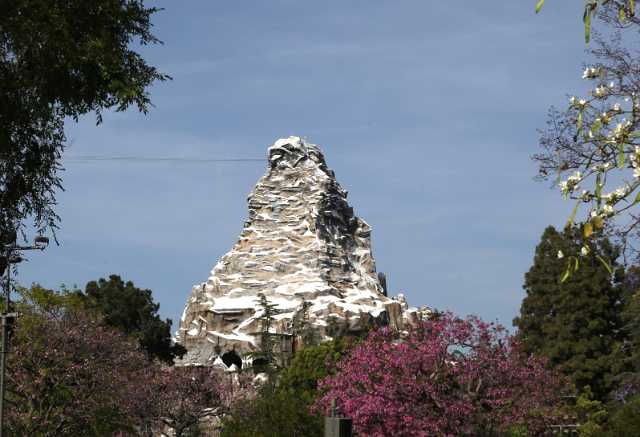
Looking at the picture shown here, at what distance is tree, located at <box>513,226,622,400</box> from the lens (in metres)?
64.1

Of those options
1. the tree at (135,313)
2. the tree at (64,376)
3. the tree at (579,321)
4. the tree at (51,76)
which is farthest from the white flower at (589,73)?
the tree at (135,313)

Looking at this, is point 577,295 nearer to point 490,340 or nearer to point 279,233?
point 490,340

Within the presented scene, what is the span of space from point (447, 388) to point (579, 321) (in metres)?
34.6

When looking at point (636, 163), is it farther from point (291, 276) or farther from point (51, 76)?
point (291, 276)

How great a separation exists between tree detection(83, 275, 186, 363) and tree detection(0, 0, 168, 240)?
5433 cm

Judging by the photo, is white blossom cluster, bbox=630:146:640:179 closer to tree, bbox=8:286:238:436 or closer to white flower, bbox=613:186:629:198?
white flower, bbox=613:186:629:198

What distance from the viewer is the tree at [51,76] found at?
59.5 feet

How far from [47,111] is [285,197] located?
10679 centimetres

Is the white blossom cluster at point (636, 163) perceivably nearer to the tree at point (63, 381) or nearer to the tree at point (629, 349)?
the tree at point (629, 349)

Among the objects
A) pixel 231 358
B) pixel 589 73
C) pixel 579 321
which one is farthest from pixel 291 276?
pixel 589 73

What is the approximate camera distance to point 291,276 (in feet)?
385

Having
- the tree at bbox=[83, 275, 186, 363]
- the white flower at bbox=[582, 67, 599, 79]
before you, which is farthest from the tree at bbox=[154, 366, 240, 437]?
the white flower at bbox=[582, 67, 599, 79]

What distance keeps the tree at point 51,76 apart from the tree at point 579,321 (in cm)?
4679

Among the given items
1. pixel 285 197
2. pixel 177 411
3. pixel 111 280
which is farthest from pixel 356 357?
pixel 285 197
